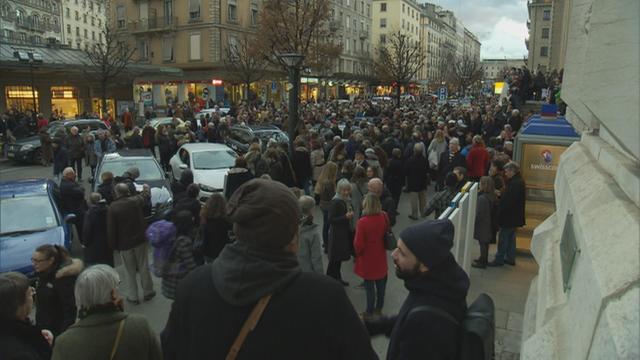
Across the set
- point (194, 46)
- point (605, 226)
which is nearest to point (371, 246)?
point (605, 226)

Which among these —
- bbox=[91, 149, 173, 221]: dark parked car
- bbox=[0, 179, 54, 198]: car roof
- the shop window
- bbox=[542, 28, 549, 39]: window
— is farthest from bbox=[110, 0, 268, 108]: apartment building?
bbox=[542, 28, 549, 39]: window

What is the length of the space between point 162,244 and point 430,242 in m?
4.30

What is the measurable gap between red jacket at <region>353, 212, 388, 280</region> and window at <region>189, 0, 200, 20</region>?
158ft

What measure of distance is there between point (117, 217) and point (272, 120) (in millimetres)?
21505

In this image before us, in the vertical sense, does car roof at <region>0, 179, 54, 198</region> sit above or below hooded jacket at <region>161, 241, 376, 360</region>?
below

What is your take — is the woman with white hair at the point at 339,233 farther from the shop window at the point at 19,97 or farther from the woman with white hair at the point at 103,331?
the shop window at the point at 19,97

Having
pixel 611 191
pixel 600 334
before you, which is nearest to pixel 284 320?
pixel 600 334

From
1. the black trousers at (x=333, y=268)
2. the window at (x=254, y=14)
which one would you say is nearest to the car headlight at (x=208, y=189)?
the black trousers at (x=333, y=268)

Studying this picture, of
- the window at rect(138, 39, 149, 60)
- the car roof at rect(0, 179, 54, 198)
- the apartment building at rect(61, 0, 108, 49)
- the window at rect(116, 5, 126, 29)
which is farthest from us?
the apartment building at rect(61, 0, 108, 49)

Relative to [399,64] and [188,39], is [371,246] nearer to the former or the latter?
[399,64]

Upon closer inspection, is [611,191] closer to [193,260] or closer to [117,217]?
[193,260]

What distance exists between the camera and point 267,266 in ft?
5.77

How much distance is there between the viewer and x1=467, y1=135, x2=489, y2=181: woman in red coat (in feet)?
37.8

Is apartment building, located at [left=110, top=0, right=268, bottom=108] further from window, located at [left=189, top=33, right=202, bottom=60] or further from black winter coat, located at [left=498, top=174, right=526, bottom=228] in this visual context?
black winter coat, located at [left=498, top=174, right=526, bottom=228]
